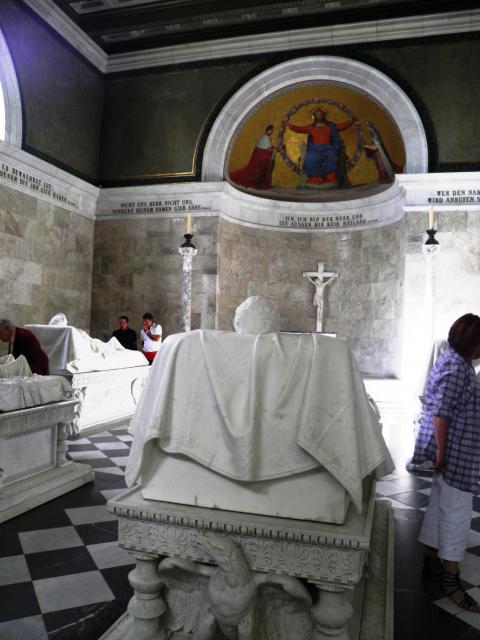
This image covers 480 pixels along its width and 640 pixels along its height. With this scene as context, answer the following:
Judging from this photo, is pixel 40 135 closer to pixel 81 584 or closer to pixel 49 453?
pixel 49 453

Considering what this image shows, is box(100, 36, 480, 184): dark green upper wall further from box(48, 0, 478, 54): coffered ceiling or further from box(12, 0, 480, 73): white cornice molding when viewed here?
box(48, 0, 478, 54): coffered ceiling

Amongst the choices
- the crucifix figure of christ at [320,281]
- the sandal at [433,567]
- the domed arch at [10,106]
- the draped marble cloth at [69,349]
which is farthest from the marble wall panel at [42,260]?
the sandal at [433,567]

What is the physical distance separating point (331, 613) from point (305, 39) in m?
10.9

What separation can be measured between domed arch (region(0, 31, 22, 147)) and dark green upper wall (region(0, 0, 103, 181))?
0.34 feet

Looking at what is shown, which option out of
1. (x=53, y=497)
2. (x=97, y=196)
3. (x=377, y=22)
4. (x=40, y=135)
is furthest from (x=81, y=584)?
(x=377, y=22)

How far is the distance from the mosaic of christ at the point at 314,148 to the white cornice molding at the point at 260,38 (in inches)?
40.1

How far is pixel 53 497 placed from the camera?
157 inches

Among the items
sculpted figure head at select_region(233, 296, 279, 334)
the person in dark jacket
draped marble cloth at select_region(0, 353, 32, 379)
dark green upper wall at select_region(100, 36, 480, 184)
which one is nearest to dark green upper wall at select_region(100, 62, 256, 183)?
dark green upper wall at select_region(100, 36, 480, 184)

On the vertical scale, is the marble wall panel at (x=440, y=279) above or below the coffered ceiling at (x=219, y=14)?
below

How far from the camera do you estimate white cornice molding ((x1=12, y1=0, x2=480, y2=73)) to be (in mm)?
9586

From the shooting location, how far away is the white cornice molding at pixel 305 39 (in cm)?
967

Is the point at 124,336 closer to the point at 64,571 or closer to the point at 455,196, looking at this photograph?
the point at 455,196

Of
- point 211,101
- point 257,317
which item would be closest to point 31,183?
point 211,101

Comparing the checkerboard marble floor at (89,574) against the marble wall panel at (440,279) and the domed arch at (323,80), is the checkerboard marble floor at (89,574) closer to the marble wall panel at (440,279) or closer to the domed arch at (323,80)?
the marble wall panel at (440,279)
